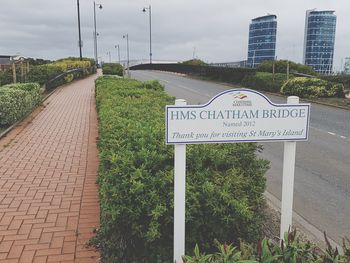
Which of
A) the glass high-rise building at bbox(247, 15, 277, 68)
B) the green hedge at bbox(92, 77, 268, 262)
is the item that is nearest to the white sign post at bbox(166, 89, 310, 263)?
the green hedge at bbox(92, 77, 268, 262)

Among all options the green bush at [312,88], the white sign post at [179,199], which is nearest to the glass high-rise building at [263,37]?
the green bush at [312,88]

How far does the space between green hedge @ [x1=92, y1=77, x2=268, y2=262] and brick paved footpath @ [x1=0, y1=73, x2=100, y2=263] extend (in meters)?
0.53

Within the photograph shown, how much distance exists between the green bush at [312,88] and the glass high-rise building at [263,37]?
34.9 meters

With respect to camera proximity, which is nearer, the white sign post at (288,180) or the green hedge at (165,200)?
the green hedge at (165,200)

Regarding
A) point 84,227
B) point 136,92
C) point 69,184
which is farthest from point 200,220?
point 136,92

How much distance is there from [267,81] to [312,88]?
4811 mm

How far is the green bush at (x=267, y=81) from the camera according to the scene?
86.8 feet

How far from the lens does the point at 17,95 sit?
469 inches

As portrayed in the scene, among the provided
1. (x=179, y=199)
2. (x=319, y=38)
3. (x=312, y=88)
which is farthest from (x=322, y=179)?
(x=319, y=38)

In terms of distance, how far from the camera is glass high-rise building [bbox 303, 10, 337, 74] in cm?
5044

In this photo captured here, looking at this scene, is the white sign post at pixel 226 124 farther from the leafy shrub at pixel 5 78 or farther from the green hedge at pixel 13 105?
the leafy shrub at pixel 5 78

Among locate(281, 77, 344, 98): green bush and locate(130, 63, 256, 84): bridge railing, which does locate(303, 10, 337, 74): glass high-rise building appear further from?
locate(281, 77, 344, 98): green bush

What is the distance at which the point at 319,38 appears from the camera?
5222 cm

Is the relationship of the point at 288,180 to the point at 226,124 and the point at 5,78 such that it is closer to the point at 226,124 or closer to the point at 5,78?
the point at 226,124
